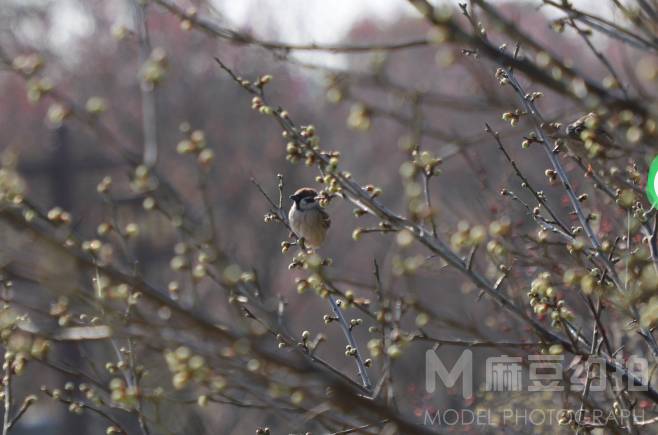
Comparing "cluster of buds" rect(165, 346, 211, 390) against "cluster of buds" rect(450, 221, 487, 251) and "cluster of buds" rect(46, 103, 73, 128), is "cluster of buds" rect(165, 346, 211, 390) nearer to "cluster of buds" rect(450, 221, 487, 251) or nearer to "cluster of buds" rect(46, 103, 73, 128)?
"cluster of buds" rect(46, 103, 73, 128)

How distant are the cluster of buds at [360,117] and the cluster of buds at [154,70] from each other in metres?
0.63

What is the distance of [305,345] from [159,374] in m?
1.19

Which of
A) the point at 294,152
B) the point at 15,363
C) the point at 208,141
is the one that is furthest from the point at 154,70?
the point at 208,141

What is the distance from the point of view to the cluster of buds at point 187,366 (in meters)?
2.50

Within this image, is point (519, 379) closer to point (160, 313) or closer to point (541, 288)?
point (541, 288)

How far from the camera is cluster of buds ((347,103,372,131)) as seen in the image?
256 cm

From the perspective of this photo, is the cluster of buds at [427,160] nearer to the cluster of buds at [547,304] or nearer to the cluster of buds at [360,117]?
the cluster of buds at [547,304]

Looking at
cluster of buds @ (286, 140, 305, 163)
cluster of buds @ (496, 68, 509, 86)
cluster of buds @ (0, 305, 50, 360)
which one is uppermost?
cluster of buds @ (496, 68, 509, 86)

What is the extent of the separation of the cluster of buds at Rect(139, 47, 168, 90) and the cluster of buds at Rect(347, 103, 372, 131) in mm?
626

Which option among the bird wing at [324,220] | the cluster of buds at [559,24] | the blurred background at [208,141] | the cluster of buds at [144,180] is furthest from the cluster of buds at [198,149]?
the blurred background at [208,141]

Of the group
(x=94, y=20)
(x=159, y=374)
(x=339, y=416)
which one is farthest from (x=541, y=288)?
(x=94, y=20)

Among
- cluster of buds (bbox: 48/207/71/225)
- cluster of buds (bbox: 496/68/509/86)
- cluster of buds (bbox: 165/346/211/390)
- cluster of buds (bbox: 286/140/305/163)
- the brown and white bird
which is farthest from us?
the brown and white bird

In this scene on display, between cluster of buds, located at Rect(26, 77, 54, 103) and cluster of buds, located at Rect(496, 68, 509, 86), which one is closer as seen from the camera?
cluster of buds, located at Rect(26, 77, 54, 103)

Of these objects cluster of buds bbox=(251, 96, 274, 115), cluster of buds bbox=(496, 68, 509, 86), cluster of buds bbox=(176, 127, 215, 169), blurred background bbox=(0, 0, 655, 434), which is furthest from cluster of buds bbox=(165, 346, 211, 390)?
blurred background bbox=(0, 0, 655, 434)
